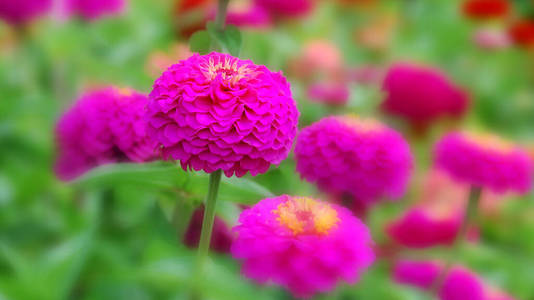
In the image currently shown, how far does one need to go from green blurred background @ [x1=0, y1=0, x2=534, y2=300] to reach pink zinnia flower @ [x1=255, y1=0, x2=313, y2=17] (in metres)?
0.05

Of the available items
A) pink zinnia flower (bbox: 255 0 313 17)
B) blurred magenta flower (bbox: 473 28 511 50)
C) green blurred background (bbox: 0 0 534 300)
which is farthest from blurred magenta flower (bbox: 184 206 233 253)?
blurred magenta flower (bbox: 473 28 511 50)

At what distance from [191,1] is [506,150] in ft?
2.61

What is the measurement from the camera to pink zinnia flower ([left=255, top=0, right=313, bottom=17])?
103 centimetres

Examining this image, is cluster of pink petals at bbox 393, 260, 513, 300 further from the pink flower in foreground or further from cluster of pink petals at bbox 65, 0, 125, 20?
cluster of pink petals at bbox 65, 0, 125, 20

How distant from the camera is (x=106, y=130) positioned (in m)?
0.50

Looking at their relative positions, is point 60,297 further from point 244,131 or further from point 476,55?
point 476,55

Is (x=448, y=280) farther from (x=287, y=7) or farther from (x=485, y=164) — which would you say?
(x=287, y=7)

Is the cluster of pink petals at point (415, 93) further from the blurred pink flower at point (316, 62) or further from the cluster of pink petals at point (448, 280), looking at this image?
the cluster of pink petals at point (448, 280)

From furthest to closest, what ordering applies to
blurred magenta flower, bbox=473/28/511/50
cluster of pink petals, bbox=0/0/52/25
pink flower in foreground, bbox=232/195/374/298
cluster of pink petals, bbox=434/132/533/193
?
blurred magenta flower, bbox=473/28/511/50, cluster of pink petals, bbox=0/0/52/25, cluster of pink petals, bbox=434/132/533/193, pink flower in foreground, bbox=232/195/374/298

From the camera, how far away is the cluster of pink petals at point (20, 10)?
972mm

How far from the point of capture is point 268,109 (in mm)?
318

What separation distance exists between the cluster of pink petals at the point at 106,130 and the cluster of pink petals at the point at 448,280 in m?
0.38

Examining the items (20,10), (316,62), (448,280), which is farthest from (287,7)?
(448,280)

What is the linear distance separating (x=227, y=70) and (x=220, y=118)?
0.04m
